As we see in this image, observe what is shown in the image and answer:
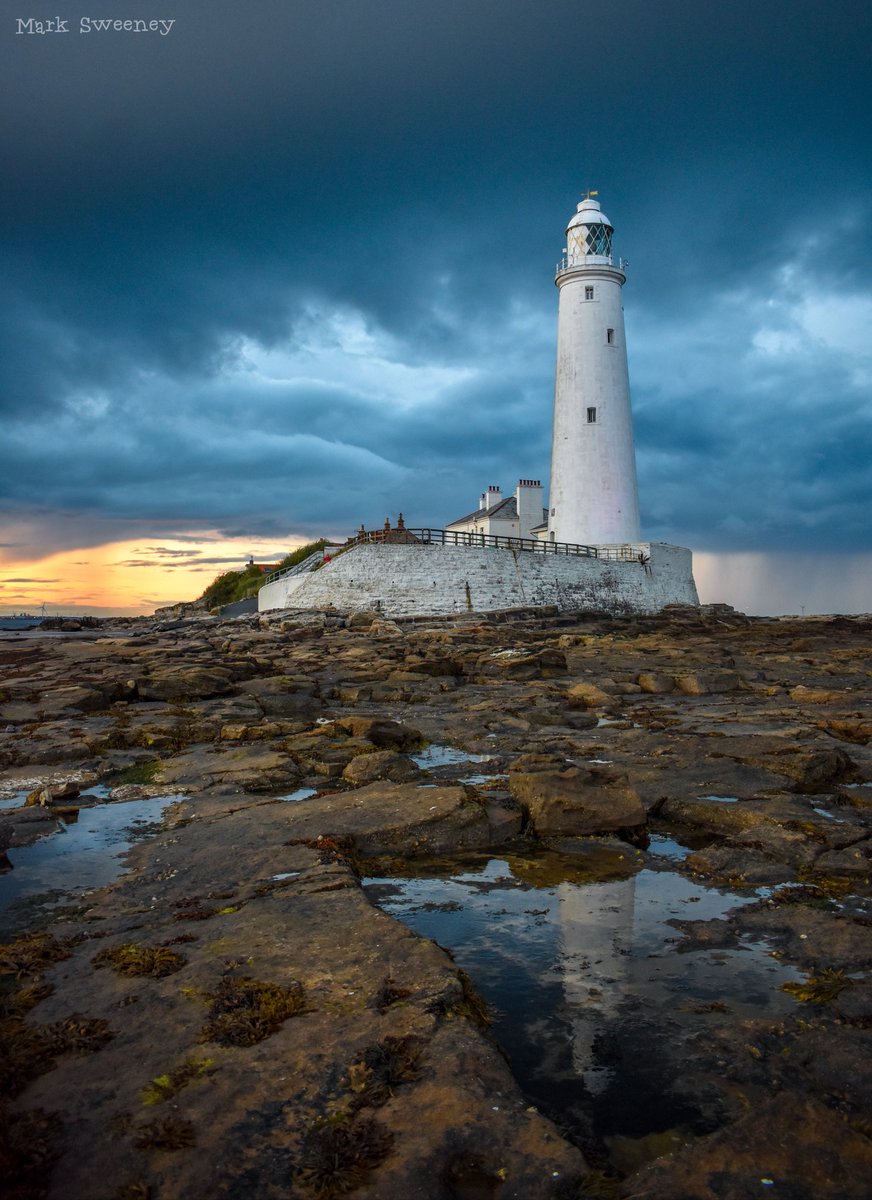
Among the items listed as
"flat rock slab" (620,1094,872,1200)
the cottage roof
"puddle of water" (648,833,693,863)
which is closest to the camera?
"flat rock slab" (620,1094,872,1200)

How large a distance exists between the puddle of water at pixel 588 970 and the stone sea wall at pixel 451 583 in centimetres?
3175

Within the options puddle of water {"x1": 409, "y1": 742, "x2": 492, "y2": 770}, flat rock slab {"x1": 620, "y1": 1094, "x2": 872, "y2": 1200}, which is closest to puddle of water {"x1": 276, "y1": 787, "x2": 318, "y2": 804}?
puddle of water {"x1": 409, "y1": 742, "x2": 492, "y2": 770}

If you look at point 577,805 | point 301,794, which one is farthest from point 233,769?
point 577,805

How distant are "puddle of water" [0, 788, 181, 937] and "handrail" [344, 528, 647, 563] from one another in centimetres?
3129

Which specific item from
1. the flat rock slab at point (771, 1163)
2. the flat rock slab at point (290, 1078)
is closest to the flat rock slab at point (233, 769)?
the flat rock slab at point (290, 1078)

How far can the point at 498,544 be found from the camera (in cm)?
4147

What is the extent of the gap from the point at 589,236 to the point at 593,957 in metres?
47.4

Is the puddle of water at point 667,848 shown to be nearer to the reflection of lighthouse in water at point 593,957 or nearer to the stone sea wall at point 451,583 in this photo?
the reflection of lighthouse in water at point 593,957

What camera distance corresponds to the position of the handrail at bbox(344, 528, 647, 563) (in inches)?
1607

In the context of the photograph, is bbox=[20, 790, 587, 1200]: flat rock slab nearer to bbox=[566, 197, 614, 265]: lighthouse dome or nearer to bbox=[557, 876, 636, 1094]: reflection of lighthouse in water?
bbox=[557, 876, 636, 1094]: reflection of lighthouse in water

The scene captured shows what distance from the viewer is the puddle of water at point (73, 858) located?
18.9 ft

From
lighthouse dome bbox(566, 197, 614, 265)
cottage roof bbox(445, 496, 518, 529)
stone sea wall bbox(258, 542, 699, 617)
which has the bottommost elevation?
stone sea wall bbox(258, 542, 699, 617)

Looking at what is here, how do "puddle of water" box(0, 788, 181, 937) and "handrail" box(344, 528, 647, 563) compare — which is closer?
"puddle of water" box(0, 788, 181, 937)

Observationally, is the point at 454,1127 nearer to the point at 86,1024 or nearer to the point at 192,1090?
the point at 192,1090
